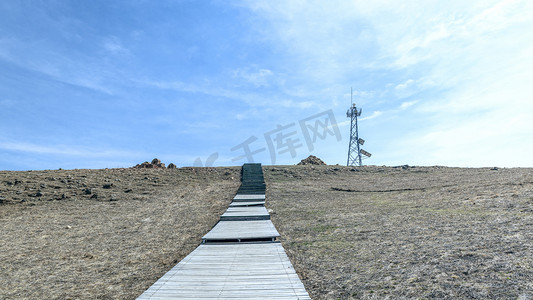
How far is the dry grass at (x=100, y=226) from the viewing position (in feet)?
28.8

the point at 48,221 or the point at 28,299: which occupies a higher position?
the point at 48,221

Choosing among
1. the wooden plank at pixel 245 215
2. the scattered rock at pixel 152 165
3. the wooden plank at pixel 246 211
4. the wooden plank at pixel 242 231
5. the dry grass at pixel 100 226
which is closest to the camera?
the dry grass at pixel 100 226

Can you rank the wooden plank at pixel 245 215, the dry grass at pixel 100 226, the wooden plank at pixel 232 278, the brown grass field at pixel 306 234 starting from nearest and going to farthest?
the wooden plank at pixel 232 278 < the brown grass field at pixel 306 234 < the dry grass at pixel 100 226 < the wooden plank at pixel 245 215

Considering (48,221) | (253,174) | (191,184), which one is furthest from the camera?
(253,174)

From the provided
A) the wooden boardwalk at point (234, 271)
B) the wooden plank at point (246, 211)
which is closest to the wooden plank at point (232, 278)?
the wooden boardwalk at point (234, 271)

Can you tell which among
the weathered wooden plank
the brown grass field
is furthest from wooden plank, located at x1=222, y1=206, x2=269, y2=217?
the brown grass field

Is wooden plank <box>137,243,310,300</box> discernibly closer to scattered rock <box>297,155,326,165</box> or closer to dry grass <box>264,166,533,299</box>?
dry grass <box>264,166,533,299</box>

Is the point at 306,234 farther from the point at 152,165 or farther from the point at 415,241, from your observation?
the point at 152,165

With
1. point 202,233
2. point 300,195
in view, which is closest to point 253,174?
point 300,195

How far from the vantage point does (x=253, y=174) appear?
101 ft

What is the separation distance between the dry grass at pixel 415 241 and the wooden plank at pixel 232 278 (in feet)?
2.40

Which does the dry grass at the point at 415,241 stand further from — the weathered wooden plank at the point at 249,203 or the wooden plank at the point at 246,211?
the weathered wooden plank at the point at 249,203

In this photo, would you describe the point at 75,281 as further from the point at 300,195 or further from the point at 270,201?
the point at 300,195

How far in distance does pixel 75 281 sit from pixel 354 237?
899 centimetres
